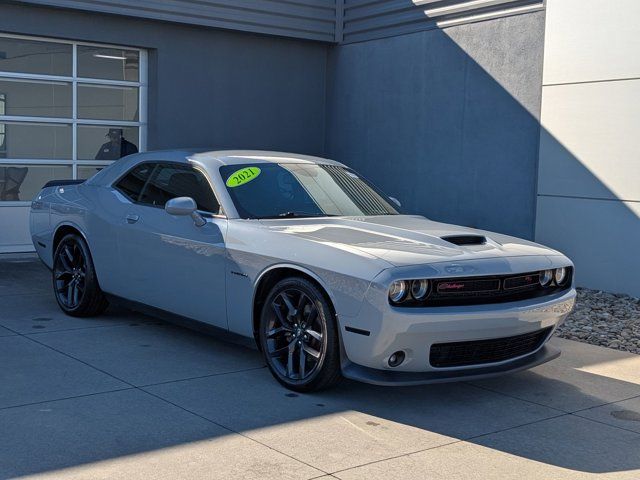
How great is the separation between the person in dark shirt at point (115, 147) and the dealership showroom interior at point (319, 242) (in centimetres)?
3

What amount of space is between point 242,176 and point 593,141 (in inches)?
197

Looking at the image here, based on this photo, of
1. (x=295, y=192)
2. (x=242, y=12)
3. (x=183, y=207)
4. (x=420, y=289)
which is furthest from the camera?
(x=242, y=12)

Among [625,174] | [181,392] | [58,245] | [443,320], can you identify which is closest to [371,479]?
[443,320]

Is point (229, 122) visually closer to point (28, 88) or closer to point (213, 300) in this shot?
point (28, 88)

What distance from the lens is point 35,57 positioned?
37.9ft

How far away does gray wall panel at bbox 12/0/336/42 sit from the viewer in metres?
11.6

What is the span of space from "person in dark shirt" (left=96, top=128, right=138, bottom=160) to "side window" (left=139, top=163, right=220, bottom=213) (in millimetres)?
5576

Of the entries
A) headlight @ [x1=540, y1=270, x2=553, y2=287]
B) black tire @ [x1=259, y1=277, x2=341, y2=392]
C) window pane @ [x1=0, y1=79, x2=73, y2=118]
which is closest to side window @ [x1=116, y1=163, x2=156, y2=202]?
black tire @ [x1=259, y1=277, x2=341, y2=392]

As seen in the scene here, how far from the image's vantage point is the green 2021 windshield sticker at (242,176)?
20.9 feet

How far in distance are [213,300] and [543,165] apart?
571cm

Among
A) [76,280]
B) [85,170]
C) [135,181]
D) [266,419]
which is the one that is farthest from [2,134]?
[266,419]

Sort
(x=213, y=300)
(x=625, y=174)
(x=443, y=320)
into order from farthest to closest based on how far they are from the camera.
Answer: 1. (x=625, y=174)
2. (x=213, y=300)
3. (x=443, y=320)

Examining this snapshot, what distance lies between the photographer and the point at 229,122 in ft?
42.8

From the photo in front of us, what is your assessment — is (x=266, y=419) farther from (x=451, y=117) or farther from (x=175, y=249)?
(x=451, y=117)
